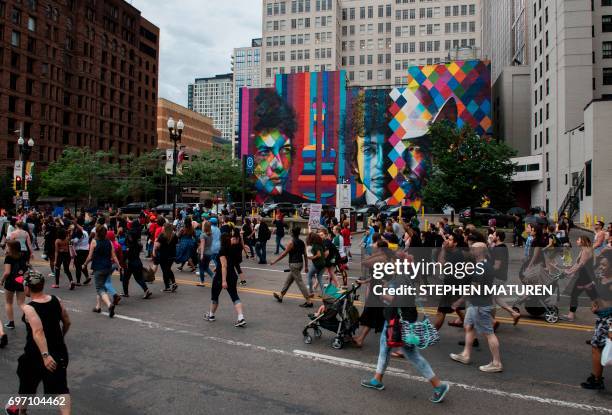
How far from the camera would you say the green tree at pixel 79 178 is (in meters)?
55.0

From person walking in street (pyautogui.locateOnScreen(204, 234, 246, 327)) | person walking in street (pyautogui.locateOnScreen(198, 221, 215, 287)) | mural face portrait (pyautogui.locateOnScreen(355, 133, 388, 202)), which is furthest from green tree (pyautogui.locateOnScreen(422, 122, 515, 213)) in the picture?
person walking in street (pyautogui.locateOnScreen(204, 234, 246, 327))

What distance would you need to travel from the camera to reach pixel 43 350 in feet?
15.1

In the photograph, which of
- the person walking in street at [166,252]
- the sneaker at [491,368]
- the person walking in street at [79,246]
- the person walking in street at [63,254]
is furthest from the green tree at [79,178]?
the sneaker at [491,368]

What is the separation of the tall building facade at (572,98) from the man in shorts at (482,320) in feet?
116

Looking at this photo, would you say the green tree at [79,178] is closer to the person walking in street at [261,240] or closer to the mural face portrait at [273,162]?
the mural face portrait at [273,162]

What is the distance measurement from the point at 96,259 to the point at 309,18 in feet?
306

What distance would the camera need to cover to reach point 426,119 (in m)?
63.3

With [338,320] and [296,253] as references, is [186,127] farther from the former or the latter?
[338,320]

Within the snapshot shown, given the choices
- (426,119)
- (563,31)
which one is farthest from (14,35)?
(563,31)

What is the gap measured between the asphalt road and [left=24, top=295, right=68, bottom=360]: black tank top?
47.4 inches

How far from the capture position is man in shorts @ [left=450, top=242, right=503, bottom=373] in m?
6.97

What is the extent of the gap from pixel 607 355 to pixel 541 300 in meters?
4.59

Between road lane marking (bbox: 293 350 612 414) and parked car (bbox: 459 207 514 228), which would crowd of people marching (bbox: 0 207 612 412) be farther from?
parked car (bbox: 459 207 514 228)

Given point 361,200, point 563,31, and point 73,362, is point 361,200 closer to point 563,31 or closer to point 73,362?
point 563,31
